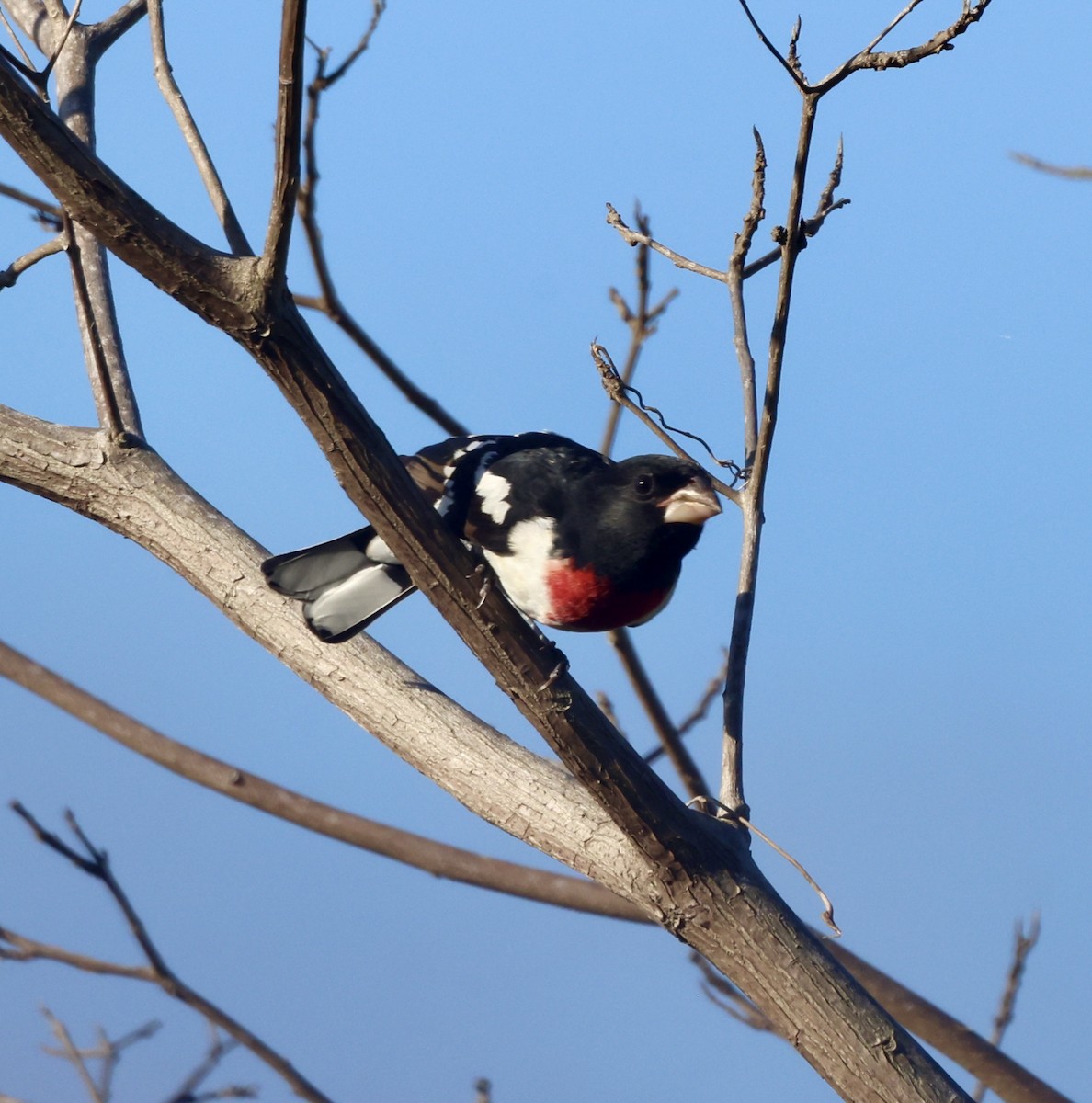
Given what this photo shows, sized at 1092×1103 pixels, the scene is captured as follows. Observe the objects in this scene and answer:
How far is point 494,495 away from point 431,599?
0.88 metres

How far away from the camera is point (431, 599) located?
216cm

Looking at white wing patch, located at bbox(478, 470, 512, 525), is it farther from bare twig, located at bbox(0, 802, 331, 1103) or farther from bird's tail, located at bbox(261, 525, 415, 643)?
bare twig, located at bbox(0, 802, 331, 1103)

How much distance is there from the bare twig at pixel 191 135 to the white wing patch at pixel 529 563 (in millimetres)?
923

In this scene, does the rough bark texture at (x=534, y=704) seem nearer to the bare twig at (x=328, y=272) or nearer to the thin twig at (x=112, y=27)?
the bare twig at (x=328, y=272)

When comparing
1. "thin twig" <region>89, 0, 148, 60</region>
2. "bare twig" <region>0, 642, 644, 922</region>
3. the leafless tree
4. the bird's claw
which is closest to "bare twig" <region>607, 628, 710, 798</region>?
the leafless tree

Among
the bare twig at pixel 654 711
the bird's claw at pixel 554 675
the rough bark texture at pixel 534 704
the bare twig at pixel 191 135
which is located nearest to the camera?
the rough bark texture at pixel 534 704

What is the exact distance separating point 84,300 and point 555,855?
1618 mm

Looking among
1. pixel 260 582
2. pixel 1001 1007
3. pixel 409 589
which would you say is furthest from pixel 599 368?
pixel 1001 1007

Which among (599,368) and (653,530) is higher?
(599,368)

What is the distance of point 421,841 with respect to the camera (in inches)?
128

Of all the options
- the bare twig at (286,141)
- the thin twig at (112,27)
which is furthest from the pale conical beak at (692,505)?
the thin twig at (112,27)

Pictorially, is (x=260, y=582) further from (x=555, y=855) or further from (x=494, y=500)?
(x=555, y=855)

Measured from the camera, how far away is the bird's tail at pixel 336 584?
2951mm

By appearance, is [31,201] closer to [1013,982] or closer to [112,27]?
[112,27]
